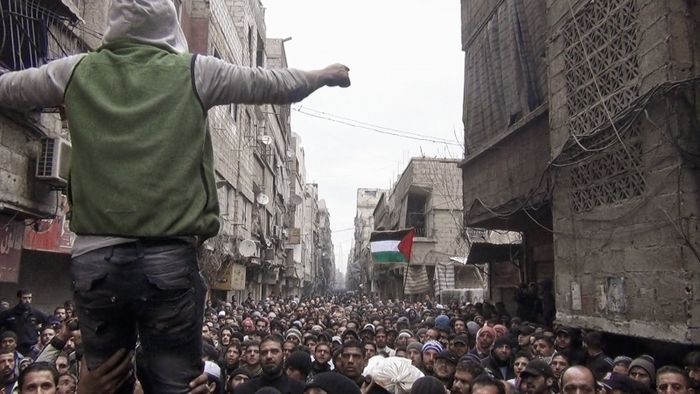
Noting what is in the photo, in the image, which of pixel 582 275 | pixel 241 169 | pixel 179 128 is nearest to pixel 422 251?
pixel 241 169

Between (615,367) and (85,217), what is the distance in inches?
260

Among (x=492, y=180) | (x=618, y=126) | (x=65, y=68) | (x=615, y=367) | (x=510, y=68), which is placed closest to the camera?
(x=65, y=68)

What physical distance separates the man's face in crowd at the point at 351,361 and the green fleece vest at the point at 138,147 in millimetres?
5130

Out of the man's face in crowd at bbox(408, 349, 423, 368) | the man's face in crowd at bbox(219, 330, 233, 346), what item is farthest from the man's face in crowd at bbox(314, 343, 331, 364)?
the man's face in crowd at bbox(219, 330, 233, 346)

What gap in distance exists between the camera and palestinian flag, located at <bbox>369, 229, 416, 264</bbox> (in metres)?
23.4

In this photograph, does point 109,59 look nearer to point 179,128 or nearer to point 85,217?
point 179,128

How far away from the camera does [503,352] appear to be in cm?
841

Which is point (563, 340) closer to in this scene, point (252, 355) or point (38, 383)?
point (252, 355)

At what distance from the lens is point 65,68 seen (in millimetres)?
2279

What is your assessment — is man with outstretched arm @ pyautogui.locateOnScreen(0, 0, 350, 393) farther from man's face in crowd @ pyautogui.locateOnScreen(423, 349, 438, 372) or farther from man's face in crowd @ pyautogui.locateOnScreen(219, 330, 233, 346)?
man's face in crowd @ pyautogui.locateOnScreen(219, 330, 233, 346)

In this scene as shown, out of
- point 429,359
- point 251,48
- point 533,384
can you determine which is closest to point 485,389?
point 533,384

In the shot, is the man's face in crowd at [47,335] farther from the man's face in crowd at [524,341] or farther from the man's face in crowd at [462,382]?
the man's face in crowd at [524,341]

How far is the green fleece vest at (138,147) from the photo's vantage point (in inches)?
82.9

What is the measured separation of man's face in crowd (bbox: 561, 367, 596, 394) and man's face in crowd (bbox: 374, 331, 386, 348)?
19.2ft
